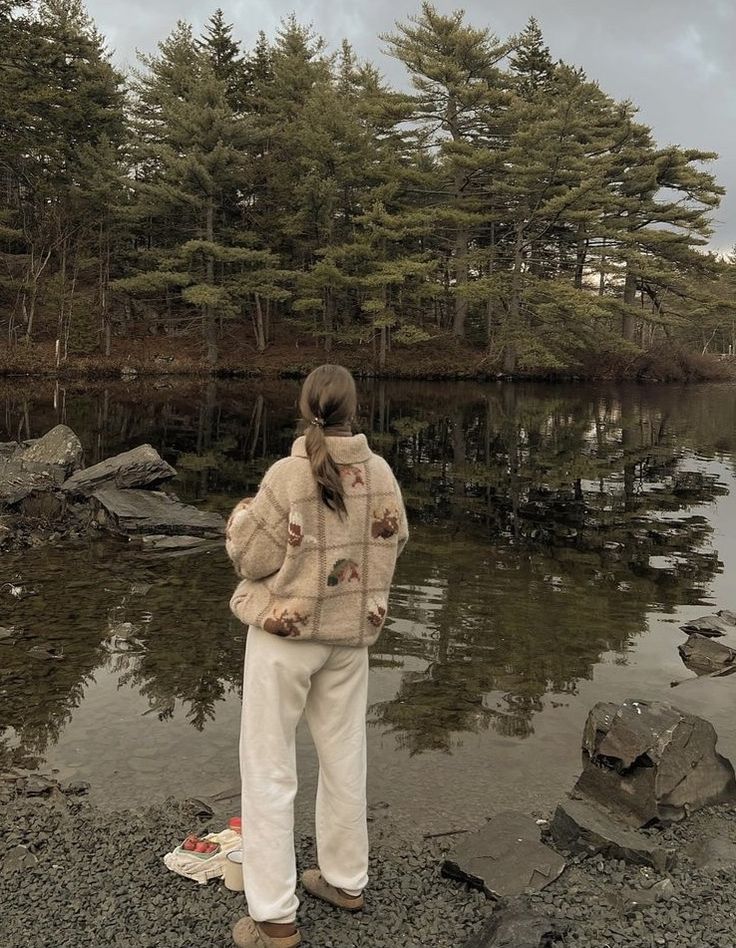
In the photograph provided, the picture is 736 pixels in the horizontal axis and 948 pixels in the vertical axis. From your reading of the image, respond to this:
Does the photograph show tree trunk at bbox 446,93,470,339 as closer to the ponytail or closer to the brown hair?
the brown hair

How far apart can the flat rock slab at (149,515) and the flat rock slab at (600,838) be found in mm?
7672

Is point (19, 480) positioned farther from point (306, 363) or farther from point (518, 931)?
point (306, 363)

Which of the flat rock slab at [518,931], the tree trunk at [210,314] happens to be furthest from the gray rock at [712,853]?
the tree trunk at [210,314]

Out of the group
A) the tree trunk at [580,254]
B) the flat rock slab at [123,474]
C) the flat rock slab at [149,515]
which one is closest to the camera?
the flat rock slab at [149,515]

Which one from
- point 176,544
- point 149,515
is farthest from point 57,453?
point 176,544

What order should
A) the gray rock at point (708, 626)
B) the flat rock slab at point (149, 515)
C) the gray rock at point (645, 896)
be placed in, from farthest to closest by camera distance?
the flat rock slab at point (149, 515), the gray rock at point (708, 626), the gray rock at point (645, 896)

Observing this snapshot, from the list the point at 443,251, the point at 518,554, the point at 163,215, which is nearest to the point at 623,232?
the point at 443,251

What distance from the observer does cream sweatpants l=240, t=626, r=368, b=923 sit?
120 inches

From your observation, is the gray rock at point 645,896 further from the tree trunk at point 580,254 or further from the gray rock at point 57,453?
the tree trunk at point 580,254

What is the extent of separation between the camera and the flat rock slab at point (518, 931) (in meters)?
3.03

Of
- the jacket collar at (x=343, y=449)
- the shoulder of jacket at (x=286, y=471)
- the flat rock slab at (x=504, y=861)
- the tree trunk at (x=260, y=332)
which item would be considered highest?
the tree trunk at (x=260, y=332)

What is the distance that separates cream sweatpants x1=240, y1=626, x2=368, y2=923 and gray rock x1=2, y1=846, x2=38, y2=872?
4.05 ft

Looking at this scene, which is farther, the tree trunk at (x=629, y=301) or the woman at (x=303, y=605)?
the tree trunk at (x=629, y=301)

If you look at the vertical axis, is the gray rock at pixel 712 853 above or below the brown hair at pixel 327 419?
below
